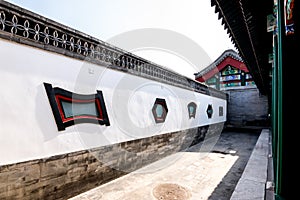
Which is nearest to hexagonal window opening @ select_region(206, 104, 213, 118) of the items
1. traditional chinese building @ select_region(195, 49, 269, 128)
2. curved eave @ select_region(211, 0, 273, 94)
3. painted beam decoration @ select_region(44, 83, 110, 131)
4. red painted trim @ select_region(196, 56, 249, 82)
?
curved eave @ select_region(211, 0, 273, 94)

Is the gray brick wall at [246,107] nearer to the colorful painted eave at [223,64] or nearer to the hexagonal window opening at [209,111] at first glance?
the colorful painted eave at [223,64]

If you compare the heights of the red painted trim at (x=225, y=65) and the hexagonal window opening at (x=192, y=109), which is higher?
the red painted trim at (x=225, y=65)

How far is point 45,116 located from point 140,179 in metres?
2.15

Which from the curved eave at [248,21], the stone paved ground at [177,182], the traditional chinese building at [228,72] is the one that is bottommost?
the stone paved ground at [177,182]

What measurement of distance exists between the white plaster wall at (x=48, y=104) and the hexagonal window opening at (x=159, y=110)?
0.26 meters

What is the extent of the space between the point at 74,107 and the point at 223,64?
13849 millimetres

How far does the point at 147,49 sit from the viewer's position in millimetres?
5539

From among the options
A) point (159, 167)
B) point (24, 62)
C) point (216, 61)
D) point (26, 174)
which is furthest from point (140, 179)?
point (216, 61)

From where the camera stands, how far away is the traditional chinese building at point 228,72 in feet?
42.3

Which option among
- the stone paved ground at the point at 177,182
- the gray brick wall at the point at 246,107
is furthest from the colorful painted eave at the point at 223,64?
the stone paved ground at the point at 177,182

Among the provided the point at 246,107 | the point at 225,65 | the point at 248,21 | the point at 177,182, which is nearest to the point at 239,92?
the point at 246,107

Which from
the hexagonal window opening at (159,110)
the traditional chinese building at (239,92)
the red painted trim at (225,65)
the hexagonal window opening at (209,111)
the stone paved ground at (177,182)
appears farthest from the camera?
the red painted trim at (225,65)

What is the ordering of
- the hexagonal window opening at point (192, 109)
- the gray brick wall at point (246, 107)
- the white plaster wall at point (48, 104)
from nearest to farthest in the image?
1. the white plaster wall at point (48, 104)
2. the hexagonal window opening at point (192, 109)
3. the gray brick wall at point (246, 107)

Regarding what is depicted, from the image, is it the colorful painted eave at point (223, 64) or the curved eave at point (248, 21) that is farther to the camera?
the colorful painted eave at point (223, 64)
